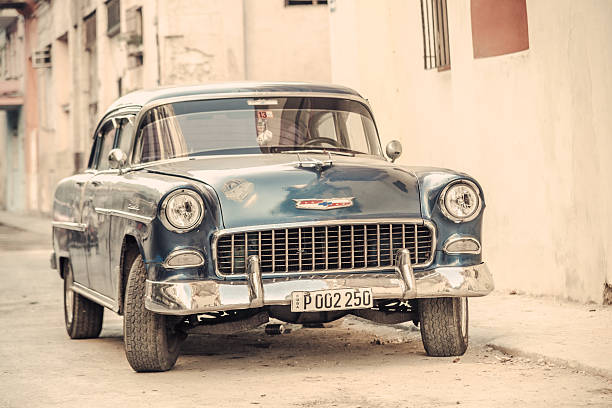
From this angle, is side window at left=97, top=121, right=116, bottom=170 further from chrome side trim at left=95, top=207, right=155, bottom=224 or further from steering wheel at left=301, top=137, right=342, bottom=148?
steering wheel at left=301, top=137, right=342, bottom=148

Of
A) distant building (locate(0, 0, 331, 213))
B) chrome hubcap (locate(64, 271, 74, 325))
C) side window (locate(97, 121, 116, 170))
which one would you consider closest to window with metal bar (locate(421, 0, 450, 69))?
side window (locate(97, 121, 116, 170))

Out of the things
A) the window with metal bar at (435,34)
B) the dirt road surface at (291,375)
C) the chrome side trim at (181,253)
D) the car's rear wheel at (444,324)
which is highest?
the window with metal bar at (435,34)

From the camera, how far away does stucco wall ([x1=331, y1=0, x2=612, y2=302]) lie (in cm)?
915

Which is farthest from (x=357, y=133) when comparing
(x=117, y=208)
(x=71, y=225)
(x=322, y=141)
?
(x=71, y=225)

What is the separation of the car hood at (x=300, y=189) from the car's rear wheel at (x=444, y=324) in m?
0.62

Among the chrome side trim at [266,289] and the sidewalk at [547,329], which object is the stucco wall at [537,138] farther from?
the chrome side trim at [266,289]

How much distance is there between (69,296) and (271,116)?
257 centimetres

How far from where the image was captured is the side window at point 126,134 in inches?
313

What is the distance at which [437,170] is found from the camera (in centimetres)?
686

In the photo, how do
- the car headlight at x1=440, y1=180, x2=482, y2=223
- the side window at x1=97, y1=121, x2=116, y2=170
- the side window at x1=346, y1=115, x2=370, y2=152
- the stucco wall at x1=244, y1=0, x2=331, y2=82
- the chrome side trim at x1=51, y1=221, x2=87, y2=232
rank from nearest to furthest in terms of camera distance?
the car headlight at x1=440, y1=180, x2=482, y2=223 → the side window at x1=346, y1=115, x2=370, y2=152 → the chrome side trim at x1=51, y1=221, x2=87, y2=232 → the side window at x1=97, y1=121, x2=116, y2=170 → the stucco wall at x1=244, y1=0, x2=331, y2=82

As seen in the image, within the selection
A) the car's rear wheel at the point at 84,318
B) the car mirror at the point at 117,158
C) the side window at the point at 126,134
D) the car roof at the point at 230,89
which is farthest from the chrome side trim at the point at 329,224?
the car's rear wheel at the point at 84,318

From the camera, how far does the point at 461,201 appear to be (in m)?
6.72

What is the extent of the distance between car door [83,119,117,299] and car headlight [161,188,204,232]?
1.31 metres

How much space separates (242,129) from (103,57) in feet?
73.3
